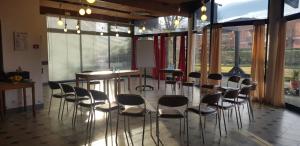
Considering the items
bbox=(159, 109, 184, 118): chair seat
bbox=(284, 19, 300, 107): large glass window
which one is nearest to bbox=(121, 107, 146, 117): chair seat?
bbox=(159, 109, 184, 118): chair seat

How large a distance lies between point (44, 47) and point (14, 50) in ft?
2.60

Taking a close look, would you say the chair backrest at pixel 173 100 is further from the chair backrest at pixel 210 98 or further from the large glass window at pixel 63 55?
the large glass window at pixel 63 55

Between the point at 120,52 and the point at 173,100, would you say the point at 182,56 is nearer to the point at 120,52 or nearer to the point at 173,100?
the point at 120,52

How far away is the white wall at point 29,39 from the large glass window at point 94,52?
4.44 meters

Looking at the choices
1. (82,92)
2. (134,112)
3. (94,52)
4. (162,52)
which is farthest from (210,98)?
(94,52)

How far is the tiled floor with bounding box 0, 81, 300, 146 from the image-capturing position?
3447 mm

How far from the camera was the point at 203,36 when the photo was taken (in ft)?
24.9

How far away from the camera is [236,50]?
6.96 meters

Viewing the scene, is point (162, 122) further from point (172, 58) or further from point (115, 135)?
point (172, 58)

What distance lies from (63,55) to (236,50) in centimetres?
669

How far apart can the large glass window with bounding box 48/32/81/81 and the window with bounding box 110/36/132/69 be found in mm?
1754

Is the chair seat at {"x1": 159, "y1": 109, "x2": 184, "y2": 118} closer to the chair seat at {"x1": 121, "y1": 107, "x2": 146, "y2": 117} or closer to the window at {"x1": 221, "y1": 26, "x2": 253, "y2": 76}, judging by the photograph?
the chair seat at {"x1": 121, "y1": 107, "x2": 146, "y2": 117}

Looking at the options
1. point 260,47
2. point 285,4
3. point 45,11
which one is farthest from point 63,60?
point 285,4

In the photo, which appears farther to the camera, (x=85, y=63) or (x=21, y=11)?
(x=85, y=63)
